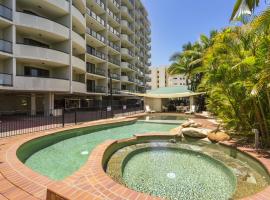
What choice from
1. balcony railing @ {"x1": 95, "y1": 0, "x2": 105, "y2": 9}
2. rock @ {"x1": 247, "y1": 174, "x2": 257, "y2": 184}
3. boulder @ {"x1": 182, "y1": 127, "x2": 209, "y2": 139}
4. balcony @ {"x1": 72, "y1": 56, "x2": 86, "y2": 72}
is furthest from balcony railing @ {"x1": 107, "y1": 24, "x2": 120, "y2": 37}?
rock @ {"x1": 247, "y1": 174, "x2": 257, "y2": 184}

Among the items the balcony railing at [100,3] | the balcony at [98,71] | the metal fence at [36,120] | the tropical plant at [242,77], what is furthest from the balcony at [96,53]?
the tropical plant at [242,77]

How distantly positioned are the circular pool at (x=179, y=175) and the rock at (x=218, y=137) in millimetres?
1978

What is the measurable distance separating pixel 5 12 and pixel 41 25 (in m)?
3.08

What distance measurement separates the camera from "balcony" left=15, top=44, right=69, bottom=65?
17.3 metres

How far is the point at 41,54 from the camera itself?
732 inches

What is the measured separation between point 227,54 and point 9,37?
1831 centimetres

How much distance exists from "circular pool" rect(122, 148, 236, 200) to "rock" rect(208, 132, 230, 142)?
198 cm

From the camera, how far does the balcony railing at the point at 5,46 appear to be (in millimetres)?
15861

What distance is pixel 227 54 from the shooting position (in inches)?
400

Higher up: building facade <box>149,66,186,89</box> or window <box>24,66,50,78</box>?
building facade <box>149,66,186,89</box>

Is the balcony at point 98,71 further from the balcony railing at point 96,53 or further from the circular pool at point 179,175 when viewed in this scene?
the circular pool at point 179,175

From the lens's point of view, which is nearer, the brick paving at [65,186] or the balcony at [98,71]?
the brick paving at [65,186]

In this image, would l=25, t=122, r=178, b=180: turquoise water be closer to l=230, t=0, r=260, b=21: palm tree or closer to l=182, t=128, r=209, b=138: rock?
l=182, t=128, r=209, b=138: rock

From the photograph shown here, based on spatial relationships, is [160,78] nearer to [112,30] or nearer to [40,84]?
[112,30]
